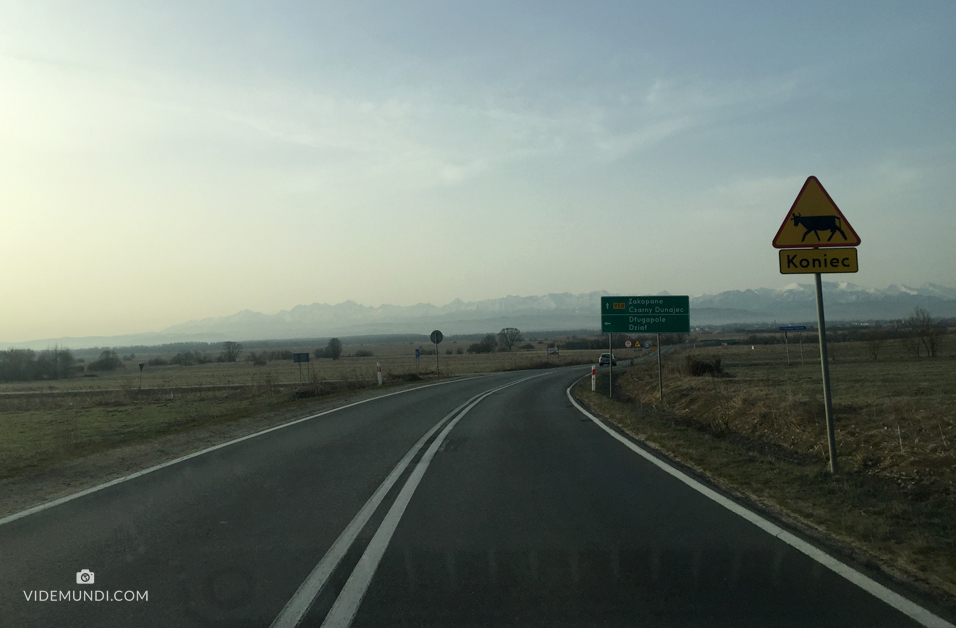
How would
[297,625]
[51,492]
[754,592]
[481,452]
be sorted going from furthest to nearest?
[481,452] < [51,492] < [754,592] < [297,625]

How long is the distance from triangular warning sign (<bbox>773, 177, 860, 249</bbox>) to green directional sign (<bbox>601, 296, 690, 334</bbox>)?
14533 millimetres

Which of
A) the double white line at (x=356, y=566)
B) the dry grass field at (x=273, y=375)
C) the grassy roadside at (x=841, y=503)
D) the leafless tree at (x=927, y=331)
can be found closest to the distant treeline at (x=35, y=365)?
the dry grass field at (x=273, y=375)

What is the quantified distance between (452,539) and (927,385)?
2284 centimetres

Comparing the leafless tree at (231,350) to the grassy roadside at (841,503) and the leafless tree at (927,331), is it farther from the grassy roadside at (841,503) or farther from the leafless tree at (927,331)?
the grassy roadside at (841,503)

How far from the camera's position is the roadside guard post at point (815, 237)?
8.66 m

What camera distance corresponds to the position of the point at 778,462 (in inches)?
388

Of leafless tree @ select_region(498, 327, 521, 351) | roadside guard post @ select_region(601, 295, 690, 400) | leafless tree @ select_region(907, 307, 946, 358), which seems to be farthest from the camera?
leafless tree @ select_region(498, 327, 521, 351)

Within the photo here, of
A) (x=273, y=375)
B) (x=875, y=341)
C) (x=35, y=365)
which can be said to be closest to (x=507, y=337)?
(x=35, y=365)

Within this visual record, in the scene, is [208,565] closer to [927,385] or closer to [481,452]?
[481,452]

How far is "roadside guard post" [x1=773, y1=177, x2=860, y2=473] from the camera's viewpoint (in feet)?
28.4

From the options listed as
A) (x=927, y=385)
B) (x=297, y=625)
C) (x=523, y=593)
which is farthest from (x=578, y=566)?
(x=927, y=385)

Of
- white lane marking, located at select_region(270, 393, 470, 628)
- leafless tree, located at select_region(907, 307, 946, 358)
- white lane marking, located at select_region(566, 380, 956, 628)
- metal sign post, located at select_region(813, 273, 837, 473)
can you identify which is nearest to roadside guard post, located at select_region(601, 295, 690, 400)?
metal sign post, located at select_region(813, 273, 837, 473)

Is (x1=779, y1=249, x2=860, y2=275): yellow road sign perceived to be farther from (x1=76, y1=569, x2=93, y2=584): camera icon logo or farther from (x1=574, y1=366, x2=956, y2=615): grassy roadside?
(x1=76, y1=569, x2=93, y2=584): camera icon logo

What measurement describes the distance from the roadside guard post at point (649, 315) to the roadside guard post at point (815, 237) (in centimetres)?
1445
